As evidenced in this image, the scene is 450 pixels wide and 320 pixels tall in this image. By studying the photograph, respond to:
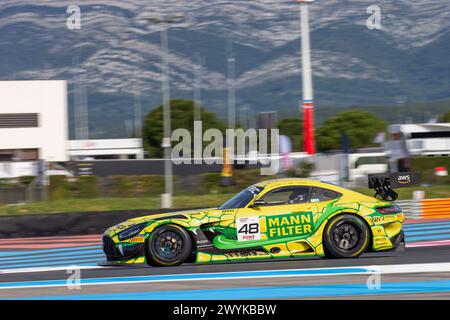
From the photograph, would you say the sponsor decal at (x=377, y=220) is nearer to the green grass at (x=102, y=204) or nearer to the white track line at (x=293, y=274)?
the white track line at (x=293, y=274)

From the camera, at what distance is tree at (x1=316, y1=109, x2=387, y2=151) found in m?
92.6

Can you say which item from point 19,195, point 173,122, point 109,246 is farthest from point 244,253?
point 173,122

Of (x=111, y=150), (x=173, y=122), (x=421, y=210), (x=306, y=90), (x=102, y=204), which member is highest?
(x=173, y=122)

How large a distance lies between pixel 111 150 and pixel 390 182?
56706 mm

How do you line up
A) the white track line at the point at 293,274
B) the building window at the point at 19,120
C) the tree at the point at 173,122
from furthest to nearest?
the tree at the point at 173,122
the building window at the point at 19,120
the white track line at the point at 293,274

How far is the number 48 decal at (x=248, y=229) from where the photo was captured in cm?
969

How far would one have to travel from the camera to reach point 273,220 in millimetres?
9773

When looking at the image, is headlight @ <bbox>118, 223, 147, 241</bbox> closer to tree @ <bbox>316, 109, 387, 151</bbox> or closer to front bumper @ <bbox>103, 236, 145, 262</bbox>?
front bumper @ <bbox>103, 236, 145, 262</bbox>

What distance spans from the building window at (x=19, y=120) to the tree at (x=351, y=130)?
155 feet

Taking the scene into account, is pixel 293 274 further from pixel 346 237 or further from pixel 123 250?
pixel 123 250

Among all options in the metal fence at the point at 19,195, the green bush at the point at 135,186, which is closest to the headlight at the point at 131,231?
the metal fence at the point at 19,195

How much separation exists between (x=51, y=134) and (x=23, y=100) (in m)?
3.00

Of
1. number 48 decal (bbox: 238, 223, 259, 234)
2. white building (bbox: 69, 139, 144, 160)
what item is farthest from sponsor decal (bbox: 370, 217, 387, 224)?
white building (bbox: 69, 139, 144, 160)

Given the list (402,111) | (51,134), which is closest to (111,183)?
(51,134)
